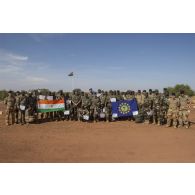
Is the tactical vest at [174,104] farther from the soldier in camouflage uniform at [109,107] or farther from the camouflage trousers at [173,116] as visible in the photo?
the soldier in camouflage uniform at [109,107]

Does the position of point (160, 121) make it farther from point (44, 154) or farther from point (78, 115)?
point (44, 154)

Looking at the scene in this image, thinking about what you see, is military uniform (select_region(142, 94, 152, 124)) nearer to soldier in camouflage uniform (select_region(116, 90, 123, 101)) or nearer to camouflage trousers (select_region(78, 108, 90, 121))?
soldier in camouflage uniform (select_region(116, 90, 123, 101))

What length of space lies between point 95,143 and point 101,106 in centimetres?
552

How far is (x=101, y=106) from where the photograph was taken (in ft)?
51.8

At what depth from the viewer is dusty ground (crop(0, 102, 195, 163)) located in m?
8.57

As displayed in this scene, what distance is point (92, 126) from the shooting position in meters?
14.2

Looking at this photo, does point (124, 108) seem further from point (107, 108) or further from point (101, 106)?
point (101, 106)

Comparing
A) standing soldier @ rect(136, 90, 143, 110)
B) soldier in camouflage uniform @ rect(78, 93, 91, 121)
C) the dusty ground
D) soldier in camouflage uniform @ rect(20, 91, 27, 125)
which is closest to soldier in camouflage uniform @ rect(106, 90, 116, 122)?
soldier in camouflage uniform @ rect(78, 93, 91, 121)

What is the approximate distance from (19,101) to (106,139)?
5833mm

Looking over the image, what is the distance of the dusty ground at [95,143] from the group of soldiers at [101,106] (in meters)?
0.83

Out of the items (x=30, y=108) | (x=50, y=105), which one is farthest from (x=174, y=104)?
(x=30, y=108)

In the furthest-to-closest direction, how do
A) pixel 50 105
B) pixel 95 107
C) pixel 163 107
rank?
pixel 95 107 → pixel 50 105 → pixel 163 107

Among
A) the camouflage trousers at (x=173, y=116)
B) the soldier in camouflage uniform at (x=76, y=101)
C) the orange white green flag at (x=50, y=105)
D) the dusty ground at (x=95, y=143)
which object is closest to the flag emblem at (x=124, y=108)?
the dusty ground at (x=95, y=143)

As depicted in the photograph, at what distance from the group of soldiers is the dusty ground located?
834 millimetres
